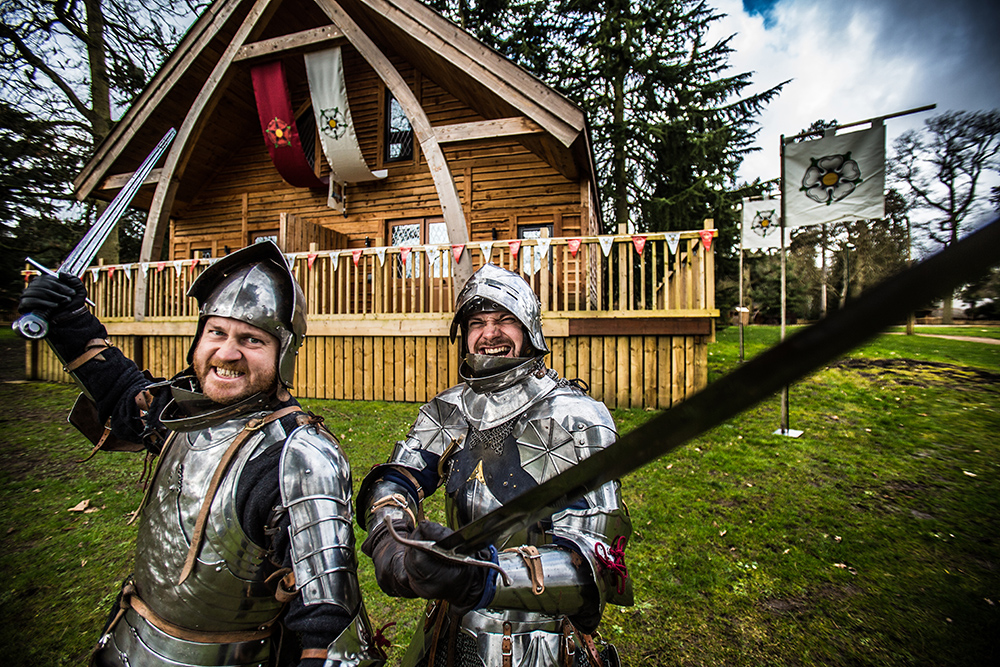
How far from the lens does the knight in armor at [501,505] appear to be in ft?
4.00

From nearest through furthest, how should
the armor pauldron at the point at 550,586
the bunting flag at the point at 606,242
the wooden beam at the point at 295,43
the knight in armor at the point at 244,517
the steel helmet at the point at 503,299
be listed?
the armor pauldron at the point at 550,586, the knight in armor at the point at 244,517, the steel helmet at the point at 503,299, the bunting flag at the point at 606,242, the wooden beam at the point at 295,43

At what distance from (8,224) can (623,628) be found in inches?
293

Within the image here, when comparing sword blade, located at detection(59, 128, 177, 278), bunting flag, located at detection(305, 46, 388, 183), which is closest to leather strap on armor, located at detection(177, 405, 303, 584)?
sword blade, located at detection(59, 128, 177, 278)

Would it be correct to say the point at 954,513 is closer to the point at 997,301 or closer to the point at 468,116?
the point at 997,301

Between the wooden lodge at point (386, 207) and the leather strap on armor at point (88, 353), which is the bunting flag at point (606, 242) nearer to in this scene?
the wooden lodge at point (386, 207)

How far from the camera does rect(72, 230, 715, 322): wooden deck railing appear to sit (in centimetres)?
645

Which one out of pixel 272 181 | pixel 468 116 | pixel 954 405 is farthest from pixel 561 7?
pixel 954 405

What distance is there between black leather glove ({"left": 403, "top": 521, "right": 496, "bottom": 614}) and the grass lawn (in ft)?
4.21

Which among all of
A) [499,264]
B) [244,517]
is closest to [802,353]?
[244,517]

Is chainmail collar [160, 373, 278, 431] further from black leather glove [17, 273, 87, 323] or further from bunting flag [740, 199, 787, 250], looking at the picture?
bunting flag [740, 199, 787, 250]

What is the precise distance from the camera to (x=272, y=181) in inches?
441

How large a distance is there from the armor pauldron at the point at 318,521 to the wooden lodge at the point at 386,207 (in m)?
4.78

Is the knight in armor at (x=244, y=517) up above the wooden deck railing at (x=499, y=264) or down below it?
below

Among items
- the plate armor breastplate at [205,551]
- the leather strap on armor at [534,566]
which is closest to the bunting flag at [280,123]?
the plate armor breastplate at [205,551]
